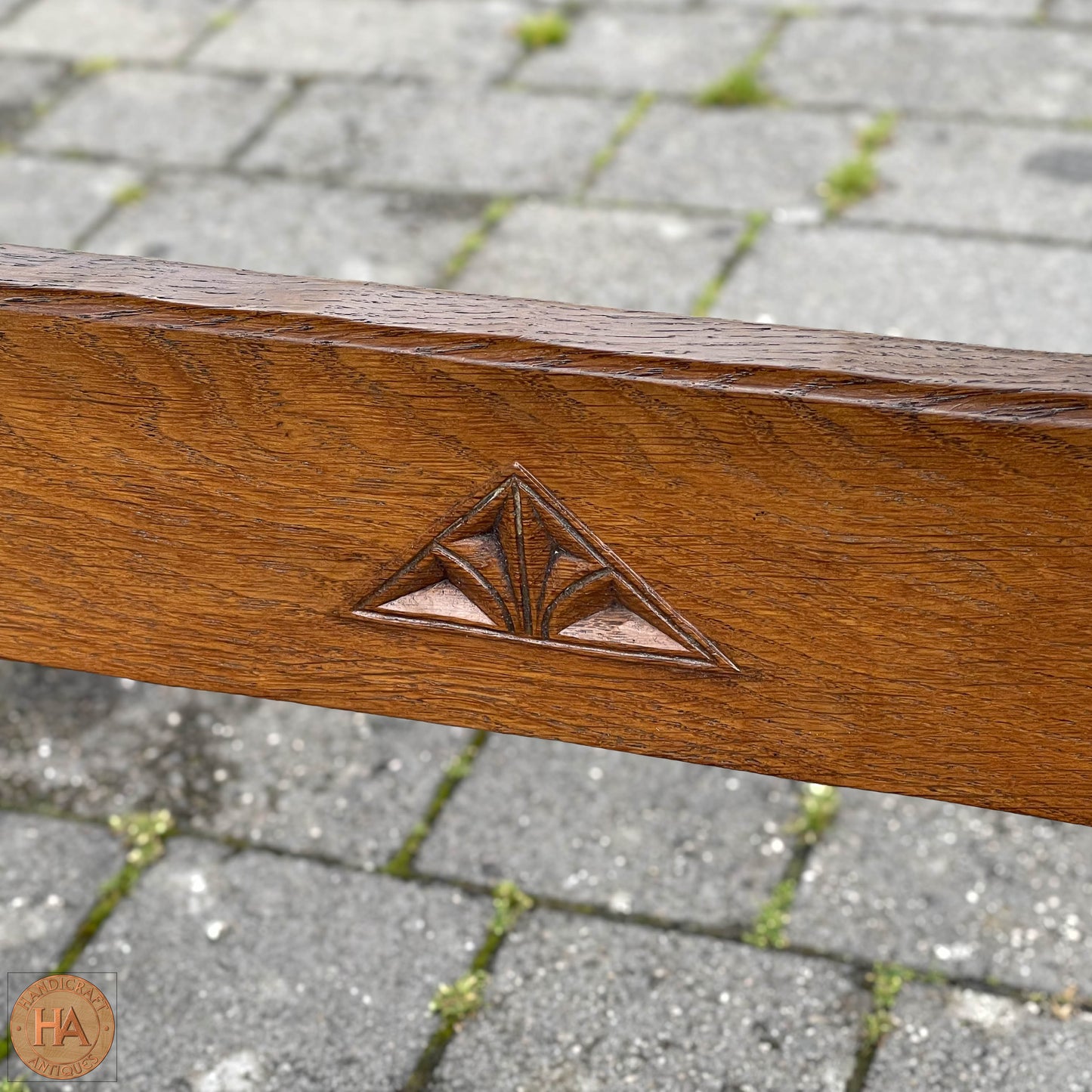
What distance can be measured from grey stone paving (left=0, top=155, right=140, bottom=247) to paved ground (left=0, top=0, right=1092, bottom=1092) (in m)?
0.01

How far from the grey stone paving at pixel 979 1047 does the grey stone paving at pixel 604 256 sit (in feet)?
4.84

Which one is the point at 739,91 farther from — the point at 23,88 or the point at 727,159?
the point at 23,88

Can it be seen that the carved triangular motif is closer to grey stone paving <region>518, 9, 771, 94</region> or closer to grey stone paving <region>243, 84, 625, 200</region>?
grey stone paving <region>243, 84, 625, 200</region>

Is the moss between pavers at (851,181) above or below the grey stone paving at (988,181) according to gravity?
above

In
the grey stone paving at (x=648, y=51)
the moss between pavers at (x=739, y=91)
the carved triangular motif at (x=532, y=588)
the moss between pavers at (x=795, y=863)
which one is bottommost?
the moss between pavers at (x=795, y=863)

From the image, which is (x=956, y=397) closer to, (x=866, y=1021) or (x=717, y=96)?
(x=866, y=1021)

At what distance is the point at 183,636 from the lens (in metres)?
1.21

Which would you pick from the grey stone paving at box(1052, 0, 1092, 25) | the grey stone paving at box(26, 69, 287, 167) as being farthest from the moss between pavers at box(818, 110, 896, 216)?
the grey stone paving at box(26, 69, 287, 167)

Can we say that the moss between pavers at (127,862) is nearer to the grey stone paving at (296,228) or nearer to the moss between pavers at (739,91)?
the grey stone paving at (296,228)

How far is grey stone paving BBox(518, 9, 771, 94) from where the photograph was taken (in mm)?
3393

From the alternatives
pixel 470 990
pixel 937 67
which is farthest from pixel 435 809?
pixel 937 67

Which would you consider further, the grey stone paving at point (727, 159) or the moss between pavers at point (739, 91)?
the moss between pavers at point (739, 91)

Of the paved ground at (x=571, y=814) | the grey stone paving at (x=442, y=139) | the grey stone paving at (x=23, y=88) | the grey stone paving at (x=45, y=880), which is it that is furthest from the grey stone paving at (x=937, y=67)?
the grey stone paving at (x=45, y=880)

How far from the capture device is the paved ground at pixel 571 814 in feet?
5.08
